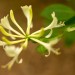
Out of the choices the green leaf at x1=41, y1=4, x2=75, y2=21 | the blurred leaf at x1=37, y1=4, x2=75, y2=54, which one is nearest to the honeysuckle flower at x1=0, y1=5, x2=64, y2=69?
the blurred leaf at x1=37, y1=4, x2=75, y2=54

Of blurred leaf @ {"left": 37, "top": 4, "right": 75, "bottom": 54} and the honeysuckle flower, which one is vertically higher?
blurred leaf @ {"left": 37, "top": 4, "right": 75, "bottom": 54}

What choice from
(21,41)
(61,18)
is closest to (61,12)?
(61,18)

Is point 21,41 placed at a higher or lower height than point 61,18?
lower

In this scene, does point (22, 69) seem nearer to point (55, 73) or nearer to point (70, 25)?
point (55, 73)

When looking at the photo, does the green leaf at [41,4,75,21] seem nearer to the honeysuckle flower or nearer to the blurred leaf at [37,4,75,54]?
the blurred leaf at [37,4,75,54]

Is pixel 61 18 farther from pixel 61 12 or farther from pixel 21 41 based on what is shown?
pixel 21 41

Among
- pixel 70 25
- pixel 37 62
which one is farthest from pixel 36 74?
pixel 70 25

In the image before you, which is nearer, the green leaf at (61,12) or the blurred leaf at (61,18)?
the blurred leaf at (61,18)

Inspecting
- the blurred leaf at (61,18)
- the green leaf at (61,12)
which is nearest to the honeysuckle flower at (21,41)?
the blurred leaf at (61,18)

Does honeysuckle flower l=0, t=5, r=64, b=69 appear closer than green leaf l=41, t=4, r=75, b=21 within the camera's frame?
Yes

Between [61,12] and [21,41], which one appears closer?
[21,41]

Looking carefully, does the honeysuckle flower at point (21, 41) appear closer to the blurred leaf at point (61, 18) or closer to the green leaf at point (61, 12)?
the blurred leaf at point (61, 18)
